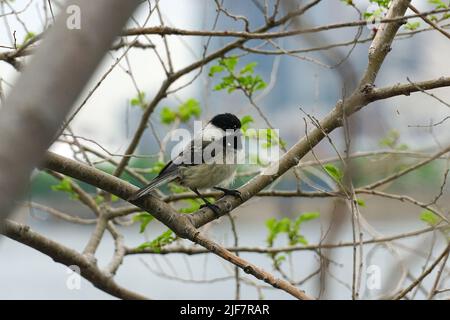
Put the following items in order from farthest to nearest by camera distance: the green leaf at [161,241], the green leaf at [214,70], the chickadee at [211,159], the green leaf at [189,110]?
the green leaf at [189,110], the green leaf at [214,70], the chickadee at [211,159], the green leaf at [161,241]

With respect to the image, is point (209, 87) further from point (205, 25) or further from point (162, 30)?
point (162, 30)

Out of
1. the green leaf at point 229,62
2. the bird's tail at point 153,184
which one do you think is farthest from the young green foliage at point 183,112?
the bird's tail at point 153,184

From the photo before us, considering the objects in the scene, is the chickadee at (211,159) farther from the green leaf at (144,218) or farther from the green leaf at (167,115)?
the green leaf at (167,115)

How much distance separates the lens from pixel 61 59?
0.82 meters

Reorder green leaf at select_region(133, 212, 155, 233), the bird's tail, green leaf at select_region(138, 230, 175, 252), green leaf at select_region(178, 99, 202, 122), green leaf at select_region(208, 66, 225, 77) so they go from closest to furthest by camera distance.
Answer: the bird's tail
green leaf at select_region(138, 230, 175, 252)
green leaf at select_region(133, 212, 155, 233)
green leaf at select_region(208, 66, 225, 77)
green leaf at select_region(178, 99, 202, 122)

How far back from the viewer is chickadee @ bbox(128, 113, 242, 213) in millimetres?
3607

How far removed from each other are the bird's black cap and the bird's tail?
0.52 m

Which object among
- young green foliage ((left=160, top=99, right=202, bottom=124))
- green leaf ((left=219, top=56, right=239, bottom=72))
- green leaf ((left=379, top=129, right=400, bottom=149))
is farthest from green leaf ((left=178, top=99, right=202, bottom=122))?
green leaf ((left=379, top=129, right=400, bottom=149))

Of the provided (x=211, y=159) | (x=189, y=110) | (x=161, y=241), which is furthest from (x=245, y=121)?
(x=161, y=241)

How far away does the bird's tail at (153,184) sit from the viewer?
2530 mm

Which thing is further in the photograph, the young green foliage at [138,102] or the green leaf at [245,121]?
the young green foliage at [138,102]

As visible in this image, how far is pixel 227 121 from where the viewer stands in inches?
150

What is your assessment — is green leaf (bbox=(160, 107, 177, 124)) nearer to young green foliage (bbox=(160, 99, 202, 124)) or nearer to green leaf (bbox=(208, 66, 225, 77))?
young green foliage (bbox=(160, 99, 202, 124))

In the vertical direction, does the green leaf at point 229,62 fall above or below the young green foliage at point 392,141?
above
